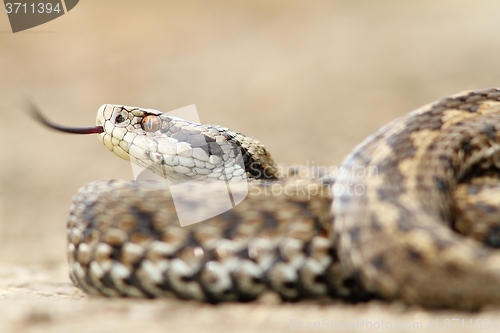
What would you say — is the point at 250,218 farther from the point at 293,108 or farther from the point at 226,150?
the point at 293,108

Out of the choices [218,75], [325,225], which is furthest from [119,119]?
[218,75]

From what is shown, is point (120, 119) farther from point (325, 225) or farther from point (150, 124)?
point (325, 225)

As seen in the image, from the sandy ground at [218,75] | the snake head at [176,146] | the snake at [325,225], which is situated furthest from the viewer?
the sandy ground at [218,75]

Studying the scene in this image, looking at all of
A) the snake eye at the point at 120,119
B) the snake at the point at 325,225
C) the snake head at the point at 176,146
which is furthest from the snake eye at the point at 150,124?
the snake at the point at 325,225

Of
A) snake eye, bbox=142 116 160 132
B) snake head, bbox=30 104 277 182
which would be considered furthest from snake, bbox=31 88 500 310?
snake eye, bbox=142 116 160 132

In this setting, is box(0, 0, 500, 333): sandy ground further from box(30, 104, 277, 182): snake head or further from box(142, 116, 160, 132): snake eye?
box(142, 116, 160, 132): snake eye

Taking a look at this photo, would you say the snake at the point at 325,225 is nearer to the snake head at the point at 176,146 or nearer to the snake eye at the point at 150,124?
the snake head at the point at 176,146
